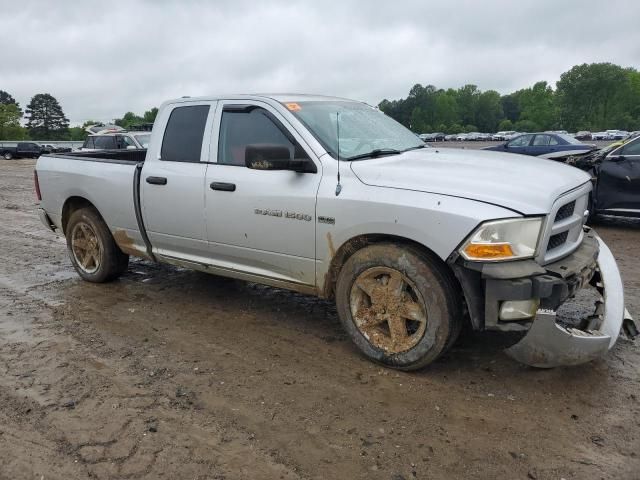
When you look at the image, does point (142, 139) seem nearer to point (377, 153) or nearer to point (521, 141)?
point (521, 141)

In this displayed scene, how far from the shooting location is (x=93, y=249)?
19.5ft

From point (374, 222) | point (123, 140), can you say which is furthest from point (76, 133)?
point (374, 222)

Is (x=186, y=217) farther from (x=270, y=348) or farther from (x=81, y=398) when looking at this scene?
(x=81, y=398)

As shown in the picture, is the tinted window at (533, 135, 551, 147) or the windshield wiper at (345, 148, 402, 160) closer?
the windshield wiper at (345, 148, 402, 160)

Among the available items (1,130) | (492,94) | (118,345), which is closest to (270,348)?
(118,345)

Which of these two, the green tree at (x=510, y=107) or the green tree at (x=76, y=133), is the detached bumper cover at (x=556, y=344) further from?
the green tree at (x=510, y=107)

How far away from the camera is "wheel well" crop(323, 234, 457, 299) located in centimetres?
354

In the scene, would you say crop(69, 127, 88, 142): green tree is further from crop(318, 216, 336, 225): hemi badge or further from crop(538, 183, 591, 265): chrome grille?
crop(538, 183, 591, 265): chrome grille

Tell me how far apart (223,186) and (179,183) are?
55 cm

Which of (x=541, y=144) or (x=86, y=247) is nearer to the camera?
(x=86, y=247)

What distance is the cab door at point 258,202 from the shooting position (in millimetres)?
4004

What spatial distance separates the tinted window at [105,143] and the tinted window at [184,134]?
1262 centimetres

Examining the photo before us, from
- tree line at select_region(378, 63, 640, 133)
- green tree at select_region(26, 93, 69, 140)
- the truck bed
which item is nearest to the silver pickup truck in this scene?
the truck bed

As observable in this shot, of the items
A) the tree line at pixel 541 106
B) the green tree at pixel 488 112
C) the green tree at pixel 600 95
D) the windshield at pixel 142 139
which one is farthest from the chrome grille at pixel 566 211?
the green tree at pixel 488 112
